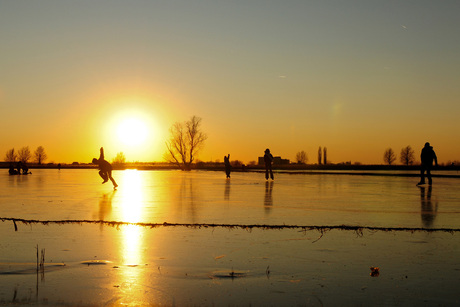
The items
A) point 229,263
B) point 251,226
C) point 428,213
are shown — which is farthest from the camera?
point 428,213

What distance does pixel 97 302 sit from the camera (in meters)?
4.91

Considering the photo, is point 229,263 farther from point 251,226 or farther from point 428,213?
point 428,213

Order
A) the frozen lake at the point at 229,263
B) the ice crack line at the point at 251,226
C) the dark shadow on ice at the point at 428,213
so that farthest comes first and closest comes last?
the dark shadow on ice at the point at 428,213 → the ice crack line at the point at 251,226 → the frozen lake at the point at 229,263

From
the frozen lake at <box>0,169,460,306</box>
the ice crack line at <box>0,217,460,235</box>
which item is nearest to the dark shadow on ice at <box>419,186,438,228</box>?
the frozen lake at <box>0,169,460,306</box>

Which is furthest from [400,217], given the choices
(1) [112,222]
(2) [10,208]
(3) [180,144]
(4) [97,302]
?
(3) [180,144]

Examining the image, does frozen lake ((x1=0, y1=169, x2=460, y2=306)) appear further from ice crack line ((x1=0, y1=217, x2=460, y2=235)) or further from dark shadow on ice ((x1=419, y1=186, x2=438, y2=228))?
ice crack line ((x1=0, y1=217, x2=460, y2=235))

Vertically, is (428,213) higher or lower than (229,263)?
higher

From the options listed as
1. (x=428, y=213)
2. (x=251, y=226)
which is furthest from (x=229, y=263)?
(x=428, y=213)

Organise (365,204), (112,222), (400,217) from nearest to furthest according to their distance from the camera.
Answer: (112,222)
(400,217)
(365,204)

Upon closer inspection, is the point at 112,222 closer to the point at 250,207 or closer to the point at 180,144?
the point at 250,207

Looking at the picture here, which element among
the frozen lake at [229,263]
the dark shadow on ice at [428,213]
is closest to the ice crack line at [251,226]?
the frozen lake at [229,263]

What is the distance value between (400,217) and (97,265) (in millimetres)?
7936

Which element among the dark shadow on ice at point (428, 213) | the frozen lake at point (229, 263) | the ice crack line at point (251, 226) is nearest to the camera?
the frozen lake at point (229, 263)

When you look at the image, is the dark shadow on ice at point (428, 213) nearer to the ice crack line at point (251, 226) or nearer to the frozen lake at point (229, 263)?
the frozen lake at point (229, 263)
